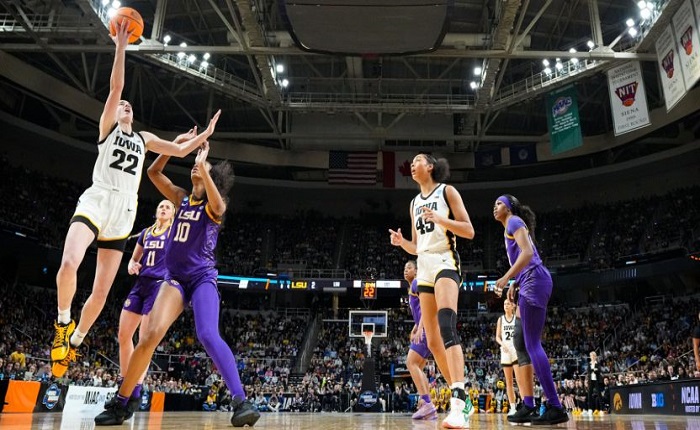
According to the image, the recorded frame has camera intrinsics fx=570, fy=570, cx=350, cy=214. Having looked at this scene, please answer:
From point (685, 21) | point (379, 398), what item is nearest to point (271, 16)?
point (685, 21)

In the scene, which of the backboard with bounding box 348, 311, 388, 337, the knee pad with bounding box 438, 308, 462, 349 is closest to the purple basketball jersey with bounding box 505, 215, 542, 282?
the knee pad with bounding box 438, 308, 462, 349

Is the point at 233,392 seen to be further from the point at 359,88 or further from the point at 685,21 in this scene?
the point at 359,88

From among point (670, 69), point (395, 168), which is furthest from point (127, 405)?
point (395, 168)

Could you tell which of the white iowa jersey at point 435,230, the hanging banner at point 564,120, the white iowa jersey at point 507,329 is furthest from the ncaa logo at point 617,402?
the white iowa jersey at point 435,230

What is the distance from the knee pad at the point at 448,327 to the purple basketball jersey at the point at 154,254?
305 centimetres

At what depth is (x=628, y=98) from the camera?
725 inches

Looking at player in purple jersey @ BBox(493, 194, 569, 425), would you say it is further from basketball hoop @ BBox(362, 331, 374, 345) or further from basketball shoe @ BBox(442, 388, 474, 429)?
basketball hoop @ BBox(362, 331, 374, 345)

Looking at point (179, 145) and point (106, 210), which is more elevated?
point (179, 145)

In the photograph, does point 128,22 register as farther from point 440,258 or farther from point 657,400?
point 657,400

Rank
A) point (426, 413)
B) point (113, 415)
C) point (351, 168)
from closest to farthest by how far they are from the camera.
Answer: point (113, 415), point (426, 413), point (351, 168)

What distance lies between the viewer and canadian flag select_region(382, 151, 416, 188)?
28953mm

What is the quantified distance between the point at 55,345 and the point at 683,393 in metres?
12.7

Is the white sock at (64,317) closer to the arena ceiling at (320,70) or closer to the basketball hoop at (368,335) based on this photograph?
the arena ceiling at (320,70)

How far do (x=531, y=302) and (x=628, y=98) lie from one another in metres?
15.4
